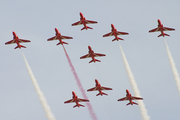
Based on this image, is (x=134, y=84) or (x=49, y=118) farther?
(x=134, y=84)

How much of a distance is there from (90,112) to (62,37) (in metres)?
25.8

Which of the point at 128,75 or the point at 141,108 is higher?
the point at 128,75

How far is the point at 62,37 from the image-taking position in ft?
487

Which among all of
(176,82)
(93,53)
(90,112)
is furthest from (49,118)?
(176,82)

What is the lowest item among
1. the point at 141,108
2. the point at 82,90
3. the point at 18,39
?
the point at 141,108

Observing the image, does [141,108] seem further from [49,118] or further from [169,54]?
[49,118]

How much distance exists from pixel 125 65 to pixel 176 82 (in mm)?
17652

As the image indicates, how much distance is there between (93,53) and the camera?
149 m

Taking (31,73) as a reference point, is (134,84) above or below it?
below

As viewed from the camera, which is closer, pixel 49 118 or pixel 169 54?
pixel 49 118

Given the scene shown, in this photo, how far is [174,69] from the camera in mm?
151875

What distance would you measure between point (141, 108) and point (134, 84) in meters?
8.23

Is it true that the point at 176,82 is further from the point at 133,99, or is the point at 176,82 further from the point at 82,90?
the point at 82,90

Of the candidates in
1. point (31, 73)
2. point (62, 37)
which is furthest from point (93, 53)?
point (31, 73)
